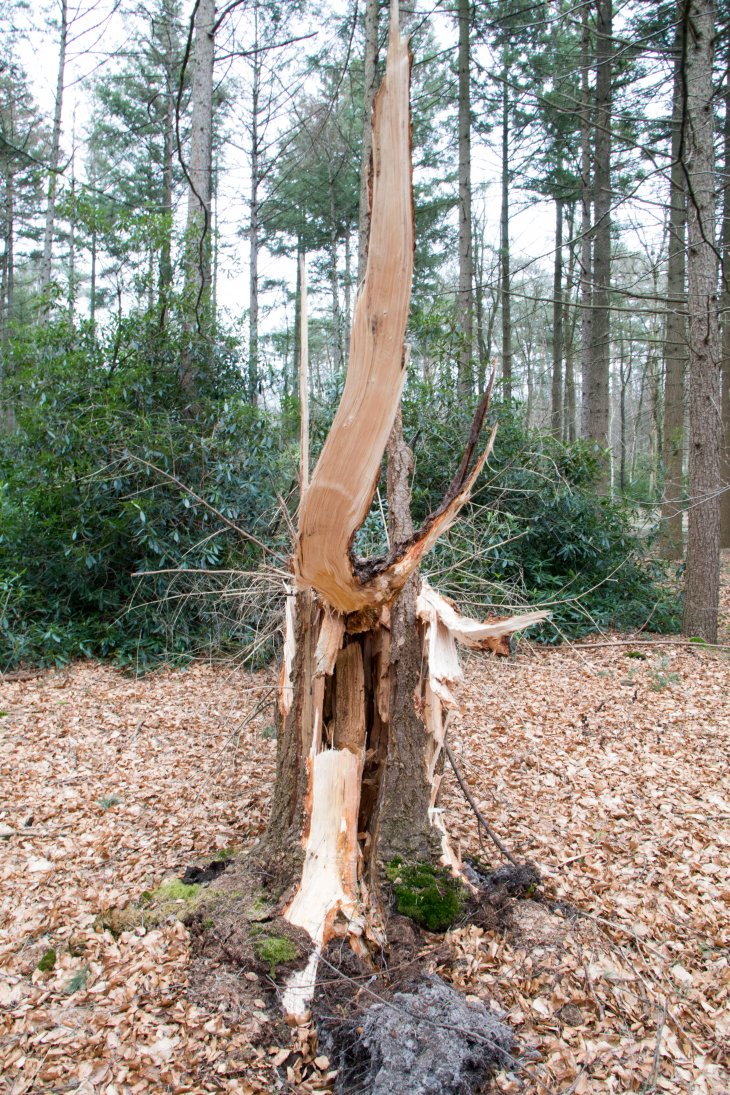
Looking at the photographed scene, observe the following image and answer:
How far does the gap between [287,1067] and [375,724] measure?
1.07 meters

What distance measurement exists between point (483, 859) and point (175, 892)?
1.34 meters

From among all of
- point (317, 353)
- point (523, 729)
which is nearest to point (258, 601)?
point (523, 729)

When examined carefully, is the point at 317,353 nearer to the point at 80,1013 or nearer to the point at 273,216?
the point at 273,216

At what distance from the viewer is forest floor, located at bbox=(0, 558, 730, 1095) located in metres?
1.95

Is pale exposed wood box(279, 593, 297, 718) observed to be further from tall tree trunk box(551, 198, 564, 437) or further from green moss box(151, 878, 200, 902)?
tall tree trunk box(551, 198, 564, 437)

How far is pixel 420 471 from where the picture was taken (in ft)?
25.5

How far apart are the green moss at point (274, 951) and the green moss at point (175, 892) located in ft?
1.58

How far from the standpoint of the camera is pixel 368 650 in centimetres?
249

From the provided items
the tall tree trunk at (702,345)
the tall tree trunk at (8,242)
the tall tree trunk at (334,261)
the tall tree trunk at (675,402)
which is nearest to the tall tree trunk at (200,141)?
the tall tree trunk at (702,345)

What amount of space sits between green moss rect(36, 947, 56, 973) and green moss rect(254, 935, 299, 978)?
73 centimetres

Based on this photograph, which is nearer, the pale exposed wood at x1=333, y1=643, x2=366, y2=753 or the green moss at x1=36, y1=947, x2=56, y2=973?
the green moss at x1=36, y1=947, x2=56, y2=973

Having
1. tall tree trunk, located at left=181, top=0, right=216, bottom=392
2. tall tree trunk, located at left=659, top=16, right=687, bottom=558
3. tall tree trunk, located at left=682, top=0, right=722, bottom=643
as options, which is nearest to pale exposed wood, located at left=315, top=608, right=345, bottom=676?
tall tree trunk, located at left=682, top=0, right=722, bottom=643

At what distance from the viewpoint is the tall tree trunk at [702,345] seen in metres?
5.87

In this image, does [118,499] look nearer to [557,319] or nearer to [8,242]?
[557,319]
